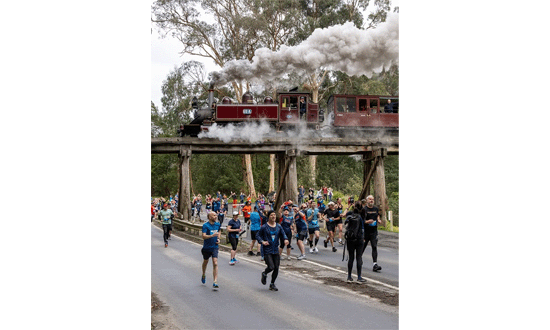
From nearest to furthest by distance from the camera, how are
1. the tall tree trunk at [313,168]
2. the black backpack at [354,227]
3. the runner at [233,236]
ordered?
the black backpack at [354,227]
the runner at [233,236]
the tall tree trunk at [313,168]

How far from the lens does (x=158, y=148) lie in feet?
53.5

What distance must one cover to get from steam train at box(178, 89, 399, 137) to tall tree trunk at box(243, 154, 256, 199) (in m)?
5.54

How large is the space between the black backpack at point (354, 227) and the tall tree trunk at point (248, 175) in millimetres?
15829

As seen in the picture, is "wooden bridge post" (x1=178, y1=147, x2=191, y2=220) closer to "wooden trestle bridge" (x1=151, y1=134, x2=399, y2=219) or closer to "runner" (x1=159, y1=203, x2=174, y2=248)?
"wooden trestle bridge" (x1=151, y1=134, x2=399, y2=219)

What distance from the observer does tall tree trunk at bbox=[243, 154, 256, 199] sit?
84.8 feet

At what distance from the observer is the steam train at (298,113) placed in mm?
20469

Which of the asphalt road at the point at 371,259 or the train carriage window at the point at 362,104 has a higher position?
the train carriage window at the point at 362,104

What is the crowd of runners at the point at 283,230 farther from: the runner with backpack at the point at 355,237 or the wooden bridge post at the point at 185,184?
the wooden bridge post at the point at 185,184

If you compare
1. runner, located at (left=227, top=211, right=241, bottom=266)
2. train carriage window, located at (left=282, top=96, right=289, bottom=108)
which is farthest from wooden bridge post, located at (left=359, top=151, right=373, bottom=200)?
runner, located at (left=227, top=211, right=241, bottom=266)

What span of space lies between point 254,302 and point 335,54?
12629mm

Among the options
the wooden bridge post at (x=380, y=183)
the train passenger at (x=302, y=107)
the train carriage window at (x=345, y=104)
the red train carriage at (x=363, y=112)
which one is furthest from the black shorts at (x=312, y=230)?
the train carriage window at (x=345, y=104)
